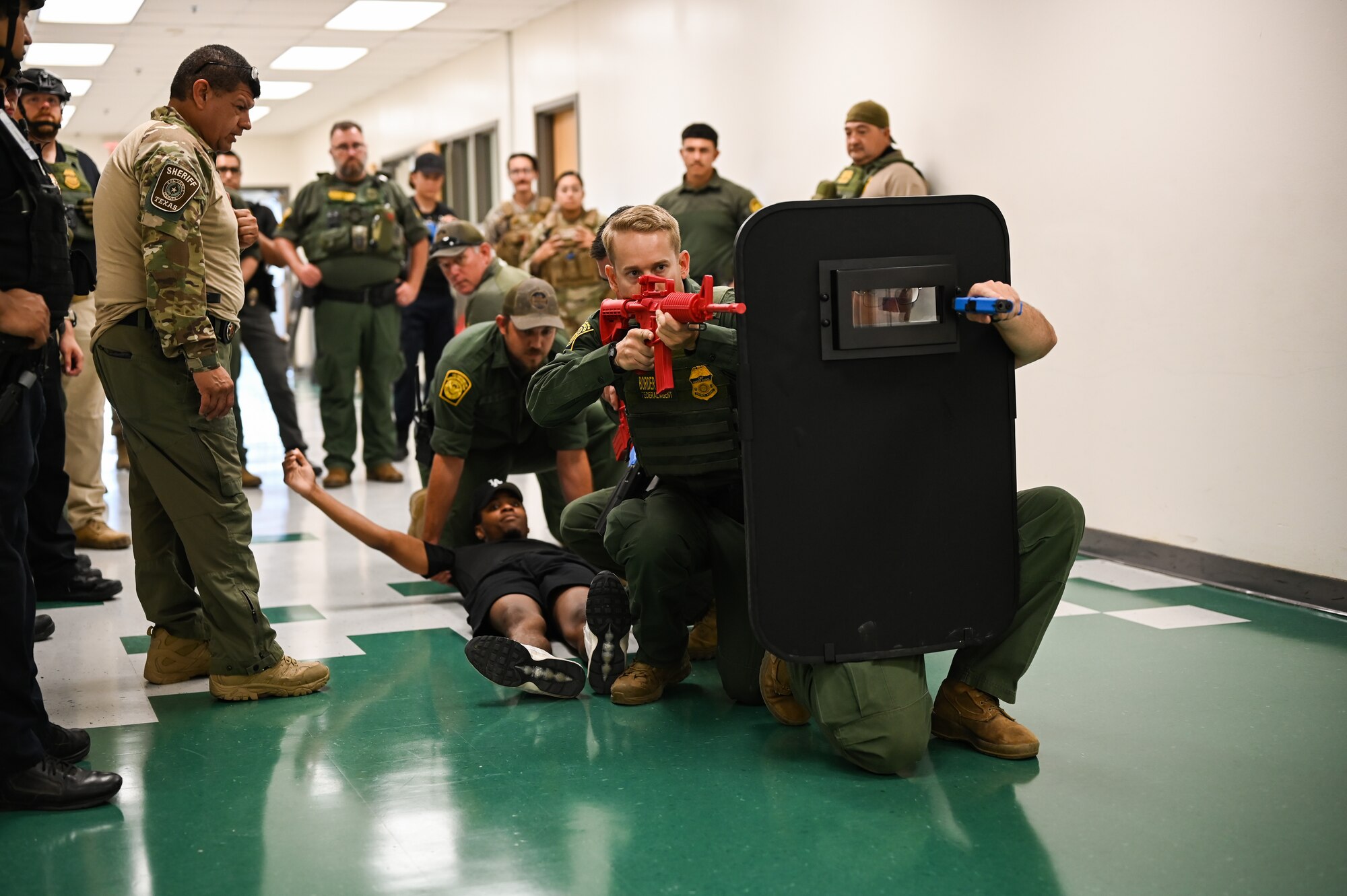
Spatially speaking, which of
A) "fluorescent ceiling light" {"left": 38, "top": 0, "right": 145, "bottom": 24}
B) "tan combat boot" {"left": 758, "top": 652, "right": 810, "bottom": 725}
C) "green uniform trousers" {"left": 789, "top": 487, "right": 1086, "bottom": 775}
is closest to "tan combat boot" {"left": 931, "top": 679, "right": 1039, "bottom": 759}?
"green uniform trousers" {"left": 789, "top": 487, "right": 1086, "bottom": 775}

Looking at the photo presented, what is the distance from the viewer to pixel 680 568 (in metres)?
2.72

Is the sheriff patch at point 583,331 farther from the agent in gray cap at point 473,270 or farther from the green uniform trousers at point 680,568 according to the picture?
the agent in gray cap at point 473,270

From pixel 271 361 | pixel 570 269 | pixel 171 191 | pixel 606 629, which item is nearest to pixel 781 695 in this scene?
pixel 606 629

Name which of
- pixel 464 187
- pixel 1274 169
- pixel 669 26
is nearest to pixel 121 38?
pixel 464 187

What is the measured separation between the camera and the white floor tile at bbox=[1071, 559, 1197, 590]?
397 cm

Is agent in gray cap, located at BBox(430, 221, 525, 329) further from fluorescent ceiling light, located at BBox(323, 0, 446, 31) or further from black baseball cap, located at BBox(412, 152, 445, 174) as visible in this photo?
fluorescent ceiling light, located at BBox(323, 0, 446, 31)

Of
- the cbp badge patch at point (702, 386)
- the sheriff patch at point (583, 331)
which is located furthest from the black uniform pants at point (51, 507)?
the cbp badge patch at point (702, 386)

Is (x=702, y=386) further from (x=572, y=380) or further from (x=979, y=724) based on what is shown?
(x=979, y=724)

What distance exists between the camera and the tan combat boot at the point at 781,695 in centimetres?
259

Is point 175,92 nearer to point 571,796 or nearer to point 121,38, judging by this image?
point 571,796

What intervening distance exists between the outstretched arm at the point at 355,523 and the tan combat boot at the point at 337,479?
2.77 meters

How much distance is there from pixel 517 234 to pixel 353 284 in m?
1.40

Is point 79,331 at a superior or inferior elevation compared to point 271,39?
inferior

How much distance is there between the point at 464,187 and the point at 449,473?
28.0ft
